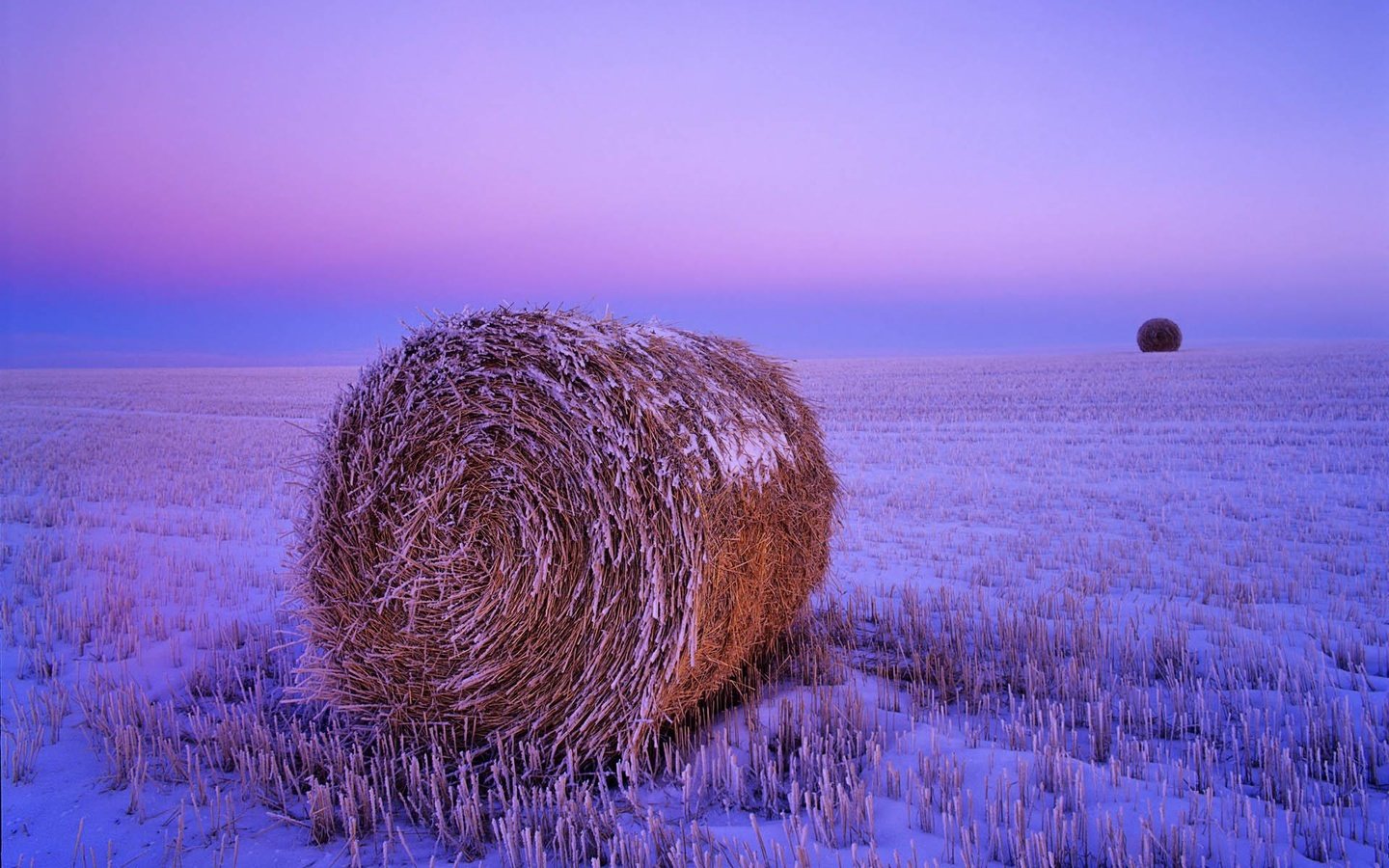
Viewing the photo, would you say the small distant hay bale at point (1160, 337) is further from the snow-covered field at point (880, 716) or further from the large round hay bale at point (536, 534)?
the large round hay bale at point (536, 534)

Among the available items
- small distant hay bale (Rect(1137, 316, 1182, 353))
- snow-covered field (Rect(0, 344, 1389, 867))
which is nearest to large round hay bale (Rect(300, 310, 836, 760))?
snow-covered field (Rect(0, 344, 1389, 867))

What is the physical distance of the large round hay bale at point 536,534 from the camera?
3.57 metres

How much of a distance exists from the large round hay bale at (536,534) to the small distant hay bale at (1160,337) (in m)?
46.3

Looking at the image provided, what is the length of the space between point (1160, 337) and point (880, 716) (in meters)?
46.4

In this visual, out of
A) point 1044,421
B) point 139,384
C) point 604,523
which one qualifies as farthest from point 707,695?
point 139,384

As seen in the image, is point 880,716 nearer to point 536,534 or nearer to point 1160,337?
point 536,534

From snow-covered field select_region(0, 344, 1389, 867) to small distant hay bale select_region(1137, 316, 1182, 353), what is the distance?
38128 millimetres

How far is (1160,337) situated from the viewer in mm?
43625

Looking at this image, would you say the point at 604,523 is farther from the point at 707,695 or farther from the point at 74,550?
the point at 74,550

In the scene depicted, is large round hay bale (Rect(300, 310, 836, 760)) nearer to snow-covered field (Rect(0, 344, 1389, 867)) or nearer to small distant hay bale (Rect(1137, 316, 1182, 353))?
snow-covered field (Rect(0, 344, 1389, 867))

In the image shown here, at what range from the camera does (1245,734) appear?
11.6 feet

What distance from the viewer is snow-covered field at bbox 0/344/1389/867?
2.95m

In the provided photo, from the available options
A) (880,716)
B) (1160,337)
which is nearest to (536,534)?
(880,716)

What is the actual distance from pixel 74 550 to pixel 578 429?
240 inches
